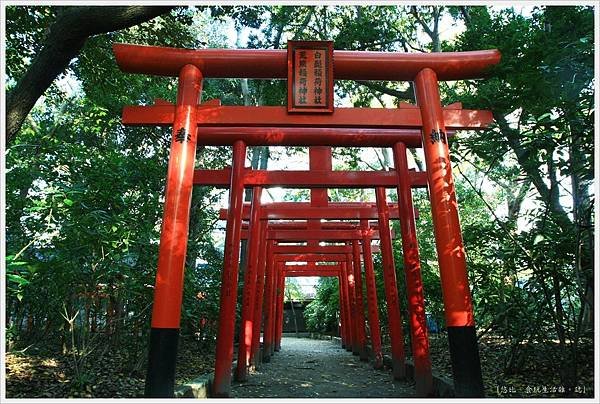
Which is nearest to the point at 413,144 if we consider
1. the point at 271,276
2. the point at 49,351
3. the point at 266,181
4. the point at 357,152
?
the point at 266,181

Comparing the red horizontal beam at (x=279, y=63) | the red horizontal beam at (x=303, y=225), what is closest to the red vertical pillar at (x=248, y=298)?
the red horizontal beam at (x=303, y=225)

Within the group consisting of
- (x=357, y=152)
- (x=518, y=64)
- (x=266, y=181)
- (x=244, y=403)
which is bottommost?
(x=244, y=403)

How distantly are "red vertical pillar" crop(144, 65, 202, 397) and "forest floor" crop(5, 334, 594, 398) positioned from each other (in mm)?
1200

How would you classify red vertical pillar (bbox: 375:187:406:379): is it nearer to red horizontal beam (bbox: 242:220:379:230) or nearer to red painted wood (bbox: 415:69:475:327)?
red painted wood (bbox: 415:69:475:327)

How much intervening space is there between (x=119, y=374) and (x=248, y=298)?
9.30 feet

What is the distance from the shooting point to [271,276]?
1530 centimetres

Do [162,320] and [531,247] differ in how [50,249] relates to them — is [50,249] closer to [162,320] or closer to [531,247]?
[162,320]

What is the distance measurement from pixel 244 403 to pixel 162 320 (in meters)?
1.53

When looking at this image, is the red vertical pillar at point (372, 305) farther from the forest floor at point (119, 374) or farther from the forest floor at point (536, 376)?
the forest floor at point (536, 376)

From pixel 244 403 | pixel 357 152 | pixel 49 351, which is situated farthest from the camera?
pixel 357 152

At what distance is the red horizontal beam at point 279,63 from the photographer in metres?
6.02

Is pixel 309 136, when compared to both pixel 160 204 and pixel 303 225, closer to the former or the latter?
pixel 160 204

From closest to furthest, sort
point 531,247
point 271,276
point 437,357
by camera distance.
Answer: point 531,247, point 437,357, point 271,276

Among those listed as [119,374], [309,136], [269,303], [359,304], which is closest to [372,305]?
[359,304]
